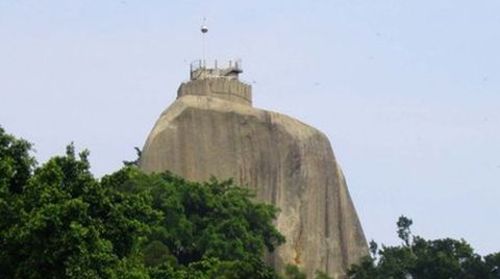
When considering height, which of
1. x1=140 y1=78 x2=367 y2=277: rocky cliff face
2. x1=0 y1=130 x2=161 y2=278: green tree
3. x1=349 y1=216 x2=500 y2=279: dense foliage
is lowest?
x1=0 y1=130 x2=161 y2=278: green tree

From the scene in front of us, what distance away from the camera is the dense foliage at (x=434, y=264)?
4456 centimetres

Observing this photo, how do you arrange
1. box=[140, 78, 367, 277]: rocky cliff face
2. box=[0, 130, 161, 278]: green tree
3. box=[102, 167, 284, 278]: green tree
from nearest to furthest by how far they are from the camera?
box=[0, 130, 161, 278]: green tree, box=[102, 167, 284, 278]: green tree, box=[140, 78, 367, 277]: rocky cliff face

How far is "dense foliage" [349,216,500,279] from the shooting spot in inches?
Answer: 1754

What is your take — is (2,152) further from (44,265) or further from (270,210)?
(270,210)

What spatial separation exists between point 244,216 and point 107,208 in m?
19.3

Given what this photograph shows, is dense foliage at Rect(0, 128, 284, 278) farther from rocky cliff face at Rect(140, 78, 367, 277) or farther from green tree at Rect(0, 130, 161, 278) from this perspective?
rocky cliff face at Rect(140, 78, 367, 277)

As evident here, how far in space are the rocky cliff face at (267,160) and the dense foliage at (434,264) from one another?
4046mm

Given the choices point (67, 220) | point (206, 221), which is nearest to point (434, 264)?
point (206, 221)

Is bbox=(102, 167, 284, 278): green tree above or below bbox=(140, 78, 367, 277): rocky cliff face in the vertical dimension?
below

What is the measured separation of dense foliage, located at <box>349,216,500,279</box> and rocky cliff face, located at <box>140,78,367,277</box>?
159 inches

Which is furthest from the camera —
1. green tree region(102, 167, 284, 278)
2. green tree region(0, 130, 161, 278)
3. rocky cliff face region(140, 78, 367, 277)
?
rocky cliff face region(140, 78, 367, 277)

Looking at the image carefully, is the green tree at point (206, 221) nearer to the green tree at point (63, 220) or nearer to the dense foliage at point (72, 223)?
the dense foliage at point (72, 223)

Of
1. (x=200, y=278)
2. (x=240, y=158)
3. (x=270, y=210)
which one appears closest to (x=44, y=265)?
(x=200, y=278)

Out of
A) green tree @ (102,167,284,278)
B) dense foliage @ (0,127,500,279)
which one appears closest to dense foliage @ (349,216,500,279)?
green tree @ (102,167,284,278)
